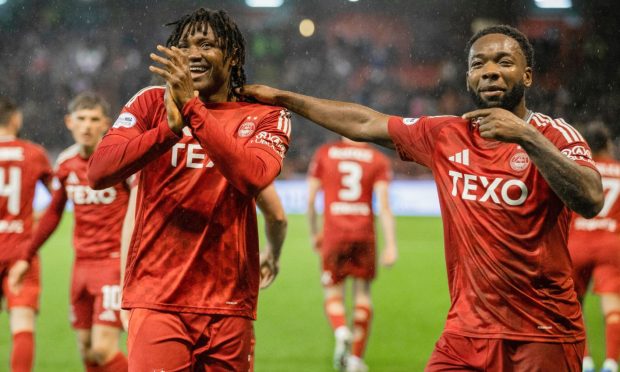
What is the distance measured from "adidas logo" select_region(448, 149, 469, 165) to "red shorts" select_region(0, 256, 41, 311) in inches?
152

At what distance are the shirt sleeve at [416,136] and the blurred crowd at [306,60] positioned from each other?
17736mm

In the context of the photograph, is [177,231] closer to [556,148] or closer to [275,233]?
[275,233]

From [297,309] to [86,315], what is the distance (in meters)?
4.66

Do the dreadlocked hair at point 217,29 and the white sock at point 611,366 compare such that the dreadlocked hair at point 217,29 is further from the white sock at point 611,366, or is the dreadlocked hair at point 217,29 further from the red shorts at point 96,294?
the white sock at point 611,366

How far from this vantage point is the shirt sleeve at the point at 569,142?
131 inches

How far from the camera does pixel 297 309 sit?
10.6 meters

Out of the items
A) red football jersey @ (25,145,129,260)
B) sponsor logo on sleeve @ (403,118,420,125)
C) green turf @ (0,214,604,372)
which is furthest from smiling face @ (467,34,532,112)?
green turf @ (0,214,604,372)

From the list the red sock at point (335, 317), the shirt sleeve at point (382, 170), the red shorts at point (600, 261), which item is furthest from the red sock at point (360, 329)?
the red shorts at point (600, 261)

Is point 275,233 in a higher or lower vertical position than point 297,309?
higher

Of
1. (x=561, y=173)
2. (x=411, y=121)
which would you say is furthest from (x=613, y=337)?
(x=561, y=173)

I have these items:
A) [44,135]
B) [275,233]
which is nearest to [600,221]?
[275,233]

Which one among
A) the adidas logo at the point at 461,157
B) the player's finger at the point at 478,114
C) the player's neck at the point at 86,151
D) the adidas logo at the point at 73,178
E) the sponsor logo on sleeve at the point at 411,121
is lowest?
the adidas logo at the point at 461,157

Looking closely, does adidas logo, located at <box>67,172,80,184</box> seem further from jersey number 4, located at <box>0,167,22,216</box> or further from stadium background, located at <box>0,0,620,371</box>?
stadium background, located at <box>0,0,620,371</box>

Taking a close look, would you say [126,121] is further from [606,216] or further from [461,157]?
[606,216]
